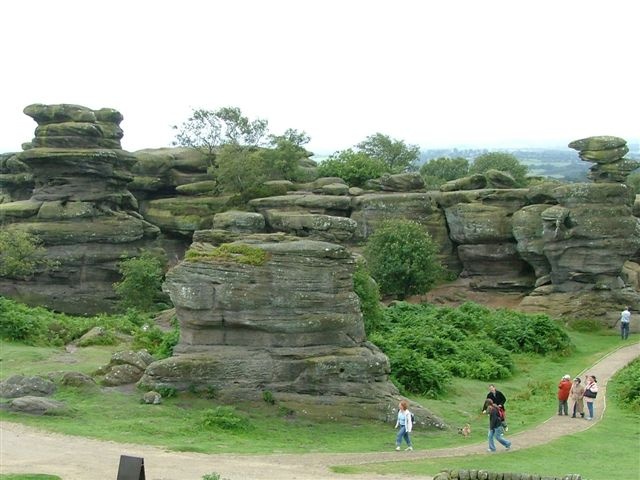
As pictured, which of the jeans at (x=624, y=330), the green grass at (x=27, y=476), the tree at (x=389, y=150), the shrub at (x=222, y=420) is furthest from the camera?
the tree at (x=389, y=150)

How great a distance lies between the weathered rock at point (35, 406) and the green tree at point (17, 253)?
28.0 m

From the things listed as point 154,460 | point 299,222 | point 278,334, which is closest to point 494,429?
point 278,334

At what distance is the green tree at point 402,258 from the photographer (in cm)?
5388

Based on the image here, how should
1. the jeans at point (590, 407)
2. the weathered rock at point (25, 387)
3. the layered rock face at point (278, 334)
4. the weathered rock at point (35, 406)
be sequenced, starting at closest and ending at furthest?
the weathered rock at point (35, 406), the weathered rock at point (25, 387), the layered rock face at point (278, 334), the jeans at point (590, 407)

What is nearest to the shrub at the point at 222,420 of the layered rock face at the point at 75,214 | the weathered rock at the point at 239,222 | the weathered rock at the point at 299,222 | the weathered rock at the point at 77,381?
the weathered rock at the point at 77,381

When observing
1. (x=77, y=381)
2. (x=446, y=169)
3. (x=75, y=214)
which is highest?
(x=446, y=169)

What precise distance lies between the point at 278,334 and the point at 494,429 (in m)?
7.54

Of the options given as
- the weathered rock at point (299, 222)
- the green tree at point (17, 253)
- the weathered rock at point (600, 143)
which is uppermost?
the weathered rock at point (600, 143)

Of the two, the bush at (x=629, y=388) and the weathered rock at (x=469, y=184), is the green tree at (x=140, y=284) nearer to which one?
the weathered rock at (x=469, y=184)

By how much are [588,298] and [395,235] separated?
12346 mm

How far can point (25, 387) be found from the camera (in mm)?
26047

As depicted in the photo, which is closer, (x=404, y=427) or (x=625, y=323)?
(x=404, y=427)

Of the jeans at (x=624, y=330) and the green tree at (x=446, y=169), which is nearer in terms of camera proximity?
the jeans at (x=624, y=330)

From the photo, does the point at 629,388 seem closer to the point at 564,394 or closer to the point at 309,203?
the point at 564,394
